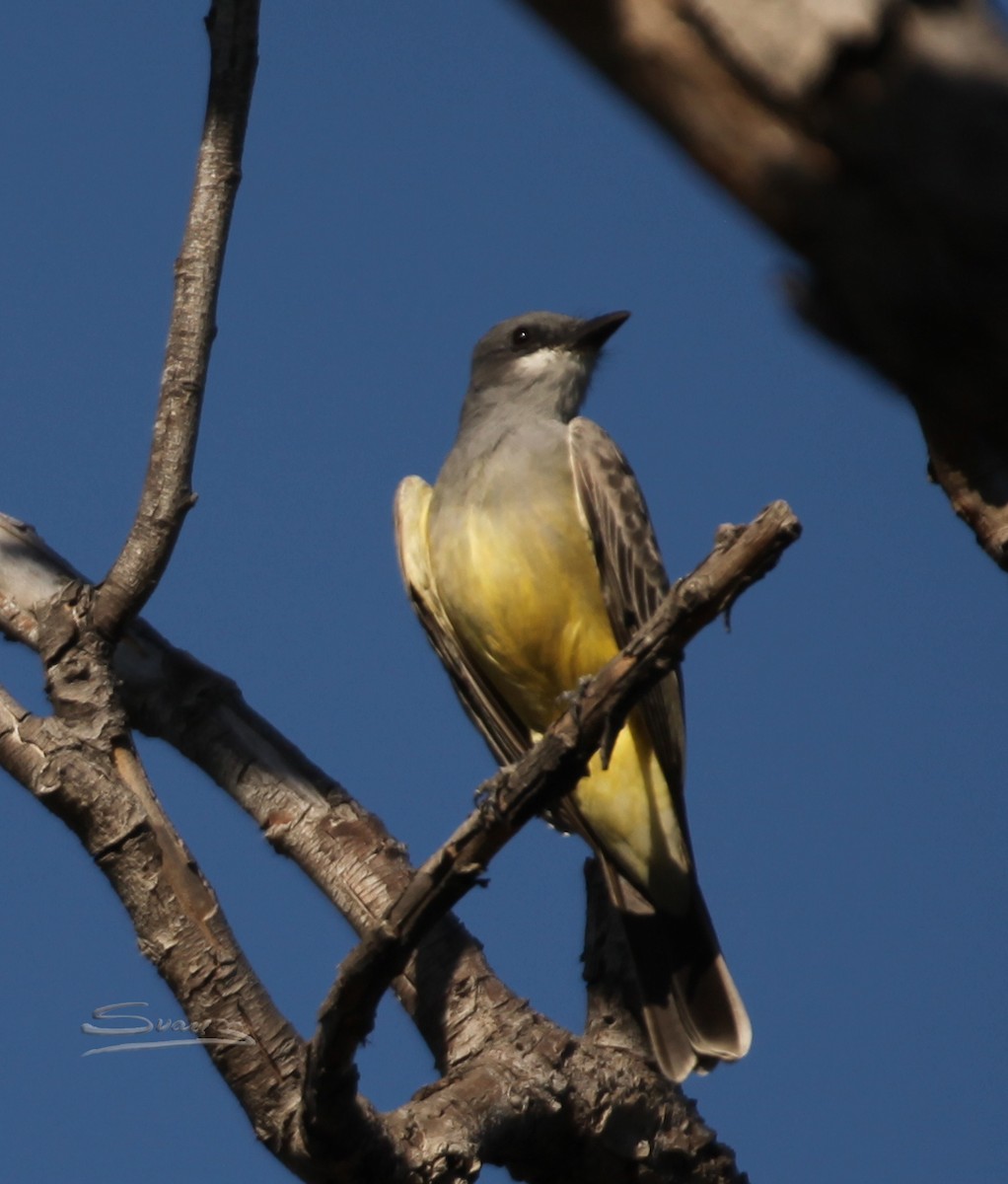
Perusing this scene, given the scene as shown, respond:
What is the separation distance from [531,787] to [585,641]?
268 cm

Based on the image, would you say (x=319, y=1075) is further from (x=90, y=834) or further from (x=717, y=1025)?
(x=717, y=1025)

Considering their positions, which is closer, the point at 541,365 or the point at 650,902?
the point at 650,902

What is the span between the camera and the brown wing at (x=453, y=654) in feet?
27.3

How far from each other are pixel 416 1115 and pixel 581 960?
1883 millimetres

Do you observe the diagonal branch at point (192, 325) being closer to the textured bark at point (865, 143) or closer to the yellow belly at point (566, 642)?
the yellow belly at point (566, 642)

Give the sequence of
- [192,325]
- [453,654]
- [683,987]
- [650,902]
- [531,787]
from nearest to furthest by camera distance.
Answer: [531,787] → [192,325] → [683,987] → [650,902] → [453,654]

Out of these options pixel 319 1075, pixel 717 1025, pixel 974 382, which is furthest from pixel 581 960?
pixel 974 382

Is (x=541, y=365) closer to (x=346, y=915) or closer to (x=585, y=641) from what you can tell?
(x=585, y=641)

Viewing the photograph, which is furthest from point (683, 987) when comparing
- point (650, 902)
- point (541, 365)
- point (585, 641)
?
point (541, 365)

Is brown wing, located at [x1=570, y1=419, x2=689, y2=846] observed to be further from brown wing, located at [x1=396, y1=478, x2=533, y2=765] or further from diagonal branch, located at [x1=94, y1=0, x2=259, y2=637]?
diagonal branch, located at [x1=94, y1=0, x2=259, y2=637]

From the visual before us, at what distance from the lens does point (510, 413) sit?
886 centimetres

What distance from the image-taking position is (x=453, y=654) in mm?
8406

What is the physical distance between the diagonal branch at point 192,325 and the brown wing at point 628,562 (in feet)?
7.94

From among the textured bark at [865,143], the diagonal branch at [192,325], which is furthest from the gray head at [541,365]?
the textured bark at [865,143]
